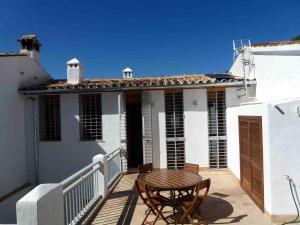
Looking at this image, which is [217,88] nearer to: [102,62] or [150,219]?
[150,219]

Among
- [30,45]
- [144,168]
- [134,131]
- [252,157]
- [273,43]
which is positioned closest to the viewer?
[252,157]

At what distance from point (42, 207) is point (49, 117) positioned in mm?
8950

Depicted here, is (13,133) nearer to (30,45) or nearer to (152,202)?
(30,45)

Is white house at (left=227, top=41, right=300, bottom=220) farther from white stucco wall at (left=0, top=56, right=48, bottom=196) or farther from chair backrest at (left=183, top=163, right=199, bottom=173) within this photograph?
white stucco wall at (left=0, top=56, right=48, bottom=196)

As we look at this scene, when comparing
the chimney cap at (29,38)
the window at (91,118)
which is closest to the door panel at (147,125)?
the window at (91,118)

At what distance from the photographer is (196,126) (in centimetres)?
1167

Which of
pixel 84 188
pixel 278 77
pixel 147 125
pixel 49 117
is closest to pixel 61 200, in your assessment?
pixel 84 188

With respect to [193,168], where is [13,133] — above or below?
above

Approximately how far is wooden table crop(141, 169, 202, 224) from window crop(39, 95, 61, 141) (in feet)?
21.3

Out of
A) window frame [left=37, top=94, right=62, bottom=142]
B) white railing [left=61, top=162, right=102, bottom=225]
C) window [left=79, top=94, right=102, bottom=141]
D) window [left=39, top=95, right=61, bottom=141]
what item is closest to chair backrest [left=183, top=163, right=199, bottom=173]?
white railing [left=61, top=162, right=102, bottom=225]

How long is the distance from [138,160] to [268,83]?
6.85m

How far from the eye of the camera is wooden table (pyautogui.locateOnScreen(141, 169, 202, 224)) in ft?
19.6

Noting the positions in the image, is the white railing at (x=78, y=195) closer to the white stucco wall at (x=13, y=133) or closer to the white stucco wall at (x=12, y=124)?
the white stucco wall at (x=13, y=133)

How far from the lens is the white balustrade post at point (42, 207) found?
379 cm
